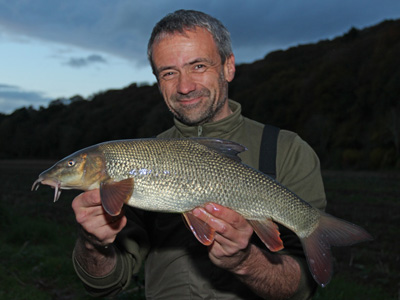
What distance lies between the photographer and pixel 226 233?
2479 millimetres

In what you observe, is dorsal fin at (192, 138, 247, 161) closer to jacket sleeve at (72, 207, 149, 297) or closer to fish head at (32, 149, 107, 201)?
fish head at (32, 149, 107, 201)

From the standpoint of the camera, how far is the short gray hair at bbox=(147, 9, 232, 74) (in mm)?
3316

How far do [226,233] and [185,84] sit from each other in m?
1.31

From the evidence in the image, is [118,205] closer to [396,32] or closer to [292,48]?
[396,32]

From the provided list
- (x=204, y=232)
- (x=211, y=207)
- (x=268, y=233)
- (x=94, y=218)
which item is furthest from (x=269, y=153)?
(x=94, y=218)

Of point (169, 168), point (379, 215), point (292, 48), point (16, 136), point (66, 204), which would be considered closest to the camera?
point (169, 168)

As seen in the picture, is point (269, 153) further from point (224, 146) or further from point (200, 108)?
point (200, 108)

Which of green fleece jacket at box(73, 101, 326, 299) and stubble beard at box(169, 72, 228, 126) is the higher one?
stubble beard at box(169, 72, 228, 126)

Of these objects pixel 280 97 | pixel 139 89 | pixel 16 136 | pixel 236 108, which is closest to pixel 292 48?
pixel 280 97

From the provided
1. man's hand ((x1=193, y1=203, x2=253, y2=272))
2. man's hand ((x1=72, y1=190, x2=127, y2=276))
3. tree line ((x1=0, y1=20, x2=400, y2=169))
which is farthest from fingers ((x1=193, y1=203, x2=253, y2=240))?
tree line ((x1=0, y1=20, x2=400, y2=169))

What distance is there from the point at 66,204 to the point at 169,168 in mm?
14281

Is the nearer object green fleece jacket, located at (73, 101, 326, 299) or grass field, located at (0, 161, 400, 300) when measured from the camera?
green fleece jacket, located at (73, 101, 326, 299)

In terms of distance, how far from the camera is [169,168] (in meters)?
2.68

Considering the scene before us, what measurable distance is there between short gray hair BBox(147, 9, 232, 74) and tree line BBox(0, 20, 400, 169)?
2684cm
